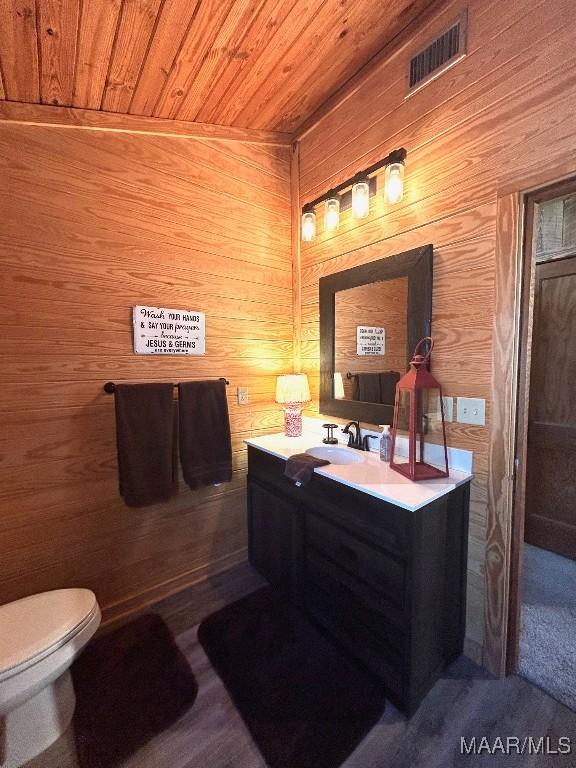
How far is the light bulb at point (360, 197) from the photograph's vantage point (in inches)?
65.0

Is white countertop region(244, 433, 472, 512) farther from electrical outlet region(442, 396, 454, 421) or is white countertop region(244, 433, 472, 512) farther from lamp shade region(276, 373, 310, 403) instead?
lamp shade region(276, 373, 310, 403)

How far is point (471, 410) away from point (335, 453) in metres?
0.72

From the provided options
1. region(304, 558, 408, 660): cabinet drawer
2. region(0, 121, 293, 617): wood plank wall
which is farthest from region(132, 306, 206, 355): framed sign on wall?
region(304, 558, 408, 660): cabinet drawer

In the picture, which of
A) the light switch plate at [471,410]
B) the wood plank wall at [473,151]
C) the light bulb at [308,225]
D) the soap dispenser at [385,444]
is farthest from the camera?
the light bulb at [308,225]

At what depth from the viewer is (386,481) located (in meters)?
1.31

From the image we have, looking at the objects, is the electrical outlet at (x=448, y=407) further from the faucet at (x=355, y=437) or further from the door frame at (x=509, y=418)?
the faucet at (x=355, y=437)

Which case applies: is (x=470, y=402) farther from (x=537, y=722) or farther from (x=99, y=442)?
(x=99, y=442)

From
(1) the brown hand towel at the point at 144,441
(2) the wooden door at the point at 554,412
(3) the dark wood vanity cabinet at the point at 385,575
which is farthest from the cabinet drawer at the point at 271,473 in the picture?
(2) the wooden door at the point at 554,412

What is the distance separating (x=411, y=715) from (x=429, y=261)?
1.80 meters

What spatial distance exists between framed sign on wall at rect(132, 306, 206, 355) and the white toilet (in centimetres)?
111

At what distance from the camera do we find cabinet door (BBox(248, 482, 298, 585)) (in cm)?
168

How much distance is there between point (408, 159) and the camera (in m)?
1.54

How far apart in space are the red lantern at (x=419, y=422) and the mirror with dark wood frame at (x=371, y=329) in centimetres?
10

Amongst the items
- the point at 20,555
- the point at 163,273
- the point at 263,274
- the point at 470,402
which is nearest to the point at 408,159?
the point at 263,274
